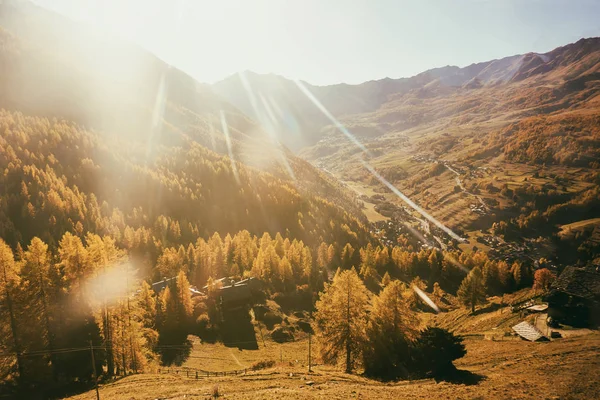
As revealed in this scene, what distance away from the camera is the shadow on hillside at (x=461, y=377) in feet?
113

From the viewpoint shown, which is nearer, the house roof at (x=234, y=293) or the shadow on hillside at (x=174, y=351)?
the shadow on hillside at (x=174, y=351)

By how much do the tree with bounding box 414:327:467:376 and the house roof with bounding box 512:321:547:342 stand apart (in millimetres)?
14063

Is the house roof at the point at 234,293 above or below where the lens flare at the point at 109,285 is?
below

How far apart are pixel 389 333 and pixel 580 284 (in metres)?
33.7

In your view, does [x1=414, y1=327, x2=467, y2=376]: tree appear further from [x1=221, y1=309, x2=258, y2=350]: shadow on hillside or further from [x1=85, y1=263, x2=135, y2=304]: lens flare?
[x1=85, y1=263, x2=135, y2=304]: lens flare

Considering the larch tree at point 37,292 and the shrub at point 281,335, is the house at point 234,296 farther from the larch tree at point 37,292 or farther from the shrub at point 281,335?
the larch tree at point 37,292

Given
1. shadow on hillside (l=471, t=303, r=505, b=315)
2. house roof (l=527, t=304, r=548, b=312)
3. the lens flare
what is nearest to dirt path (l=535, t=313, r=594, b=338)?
house roof (l=527, t=304, r=548, b=312)

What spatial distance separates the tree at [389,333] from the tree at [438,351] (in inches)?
168

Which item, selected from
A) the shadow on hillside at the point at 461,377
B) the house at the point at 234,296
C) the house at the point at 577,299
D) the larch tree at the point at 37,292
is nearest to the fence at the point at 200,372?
the larch tree at the point at 37,292

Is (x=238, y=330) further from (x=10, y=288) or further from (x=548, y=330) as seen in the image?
(x=548, y=330)

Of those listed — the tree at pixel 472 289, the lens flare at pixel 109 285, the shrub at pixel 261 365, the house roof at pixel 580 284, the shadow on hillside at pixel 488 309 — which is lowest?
the shadow on hillside at pixel 488 309

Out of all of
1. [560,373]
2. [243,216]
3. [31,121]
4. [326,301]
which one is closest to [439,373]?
[560,373]

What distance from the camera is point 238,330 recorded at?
75.1m

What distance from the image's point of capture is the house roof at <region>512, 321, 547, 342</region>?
4675 centimetres
